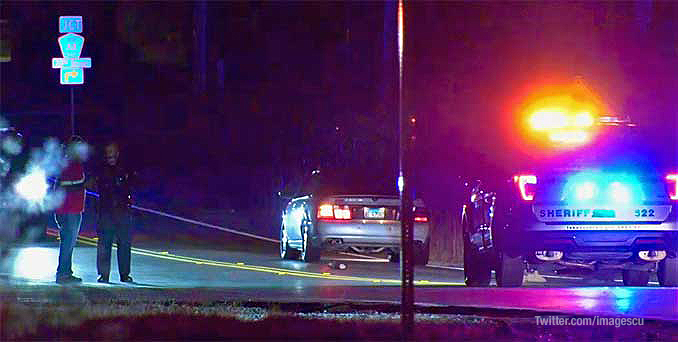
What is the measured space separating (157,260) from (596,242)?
7.09 meters

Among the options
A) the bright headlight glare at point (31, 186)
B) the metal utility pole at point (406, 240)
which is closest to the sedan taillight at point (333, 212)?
the bright headlight glare at point (31, 186)

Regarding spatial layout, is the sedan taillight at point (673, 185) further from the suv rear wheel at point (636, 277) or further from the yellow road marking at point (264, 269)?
the yellow road marking at point (264, 269)

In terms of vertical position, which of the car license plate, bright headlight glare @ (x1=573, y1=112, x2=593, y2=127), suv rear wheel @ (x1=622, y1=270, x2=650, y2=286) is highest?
bright headlight glare @ (x1=573, y1=112, x2=593, y2=127)

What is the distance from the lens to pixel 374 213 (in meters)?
18.0

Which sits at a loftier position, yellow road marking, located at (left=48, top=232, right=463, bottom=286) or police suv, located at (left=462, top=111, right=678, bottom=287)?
police suv, located at (left=462, top=111, right=678, bottom=287)

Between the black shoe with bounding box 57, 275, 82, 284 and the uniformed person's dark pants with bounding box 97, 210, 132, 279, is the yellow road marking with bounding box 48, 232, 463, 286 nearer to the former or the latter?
the uniformed person's dark pants with bounding box 97, 210, 132, 279

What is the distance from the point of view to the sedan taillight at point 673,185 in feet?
43.1

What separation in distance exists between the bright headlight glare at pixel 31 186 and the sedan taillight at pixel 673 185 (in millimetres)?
8851

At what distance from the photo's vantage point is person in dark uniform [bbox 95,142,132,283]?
1354 centimetres

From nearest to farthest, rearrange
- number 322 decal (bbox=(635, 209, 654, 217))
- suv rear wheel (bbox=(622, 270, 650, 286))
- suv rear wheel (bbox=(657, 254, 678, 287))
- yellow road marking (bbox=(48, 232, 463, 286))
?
number 322 decal (bbox=(635, 209, 654, 217)) < suv rear wheel (bbox=(657, 254, 678, 287)) < suv rear wheel (bbox=(622, 270, 650, 286)) < yellow road marking (bbox=(48, 232, 463, 286))

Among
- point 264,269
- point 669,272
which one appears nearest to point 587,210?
point 669,272

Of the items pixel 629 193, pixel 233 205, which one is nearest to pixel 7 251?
pixel 629 193

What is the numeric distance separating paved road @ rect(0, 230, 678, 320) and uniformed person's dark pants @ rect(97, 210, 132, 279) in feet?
0.83

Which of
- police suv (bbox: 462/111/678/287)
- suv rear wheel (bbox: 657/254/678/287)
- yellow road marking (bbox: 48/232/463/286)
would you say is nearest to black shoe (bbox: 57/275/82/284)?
yellow road marking (bbox: 48/232/463/286)
